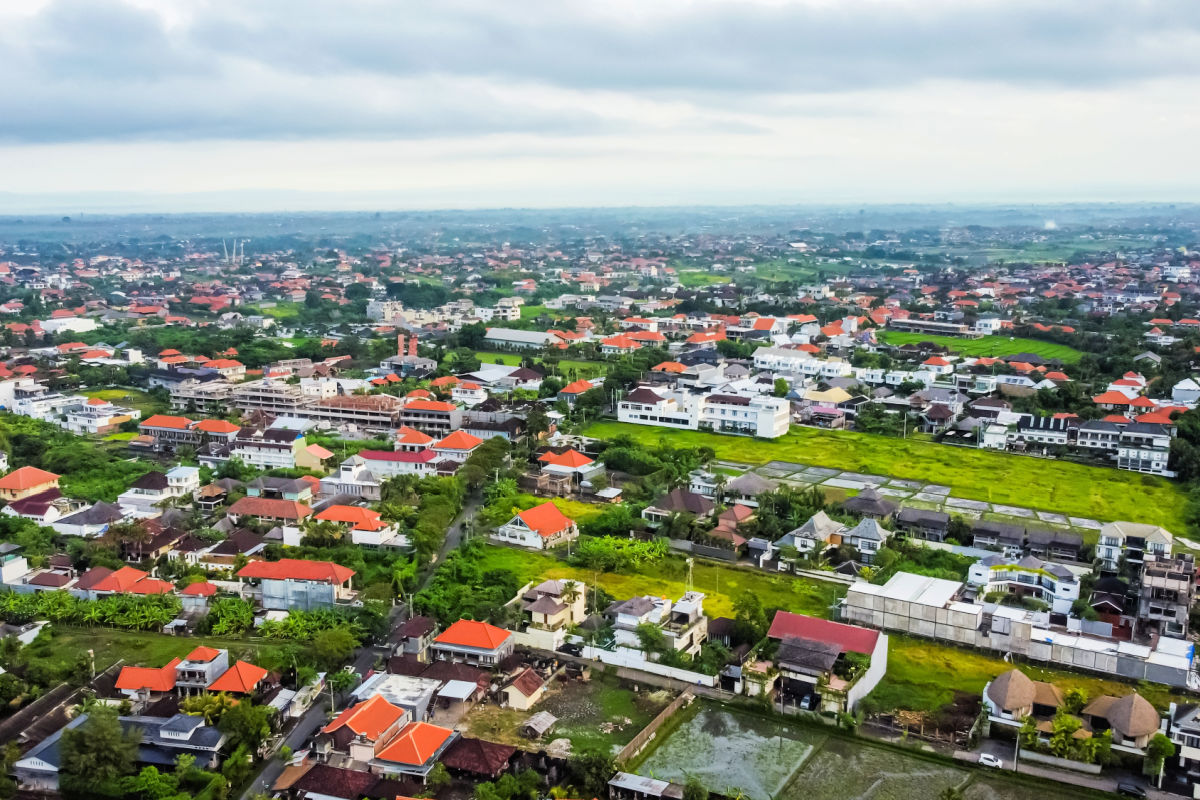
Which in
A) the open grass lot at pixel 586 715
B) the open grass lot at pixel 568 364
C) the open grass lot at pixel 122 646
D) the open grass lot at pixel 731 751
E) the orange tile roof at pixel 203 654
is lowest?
the open grass lot at pixel 731 751

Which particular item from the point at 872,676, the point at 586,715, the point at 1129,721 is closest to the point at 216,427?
the point at 586,715

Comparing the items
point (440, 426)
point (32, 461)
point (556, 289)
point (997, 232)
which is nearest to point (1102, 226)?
point (997, 232)

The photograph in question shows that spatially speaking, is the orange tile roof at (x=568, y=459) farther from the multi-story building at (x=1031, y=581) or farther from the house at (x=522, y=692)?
the house at (x=522, y=692)

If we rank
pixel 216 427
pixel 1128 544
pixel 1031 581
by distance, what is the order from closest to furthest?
pixel 1031 581, pixel 1128 544, pixel 216 427

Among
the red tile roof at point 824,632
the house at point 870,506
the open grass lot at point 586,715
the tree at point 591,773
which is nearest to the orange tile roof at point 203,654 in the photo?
the open grass lot at point 586,715

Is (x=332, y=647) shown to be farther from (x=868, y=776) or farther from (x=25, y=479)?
(x=25, y=479)
